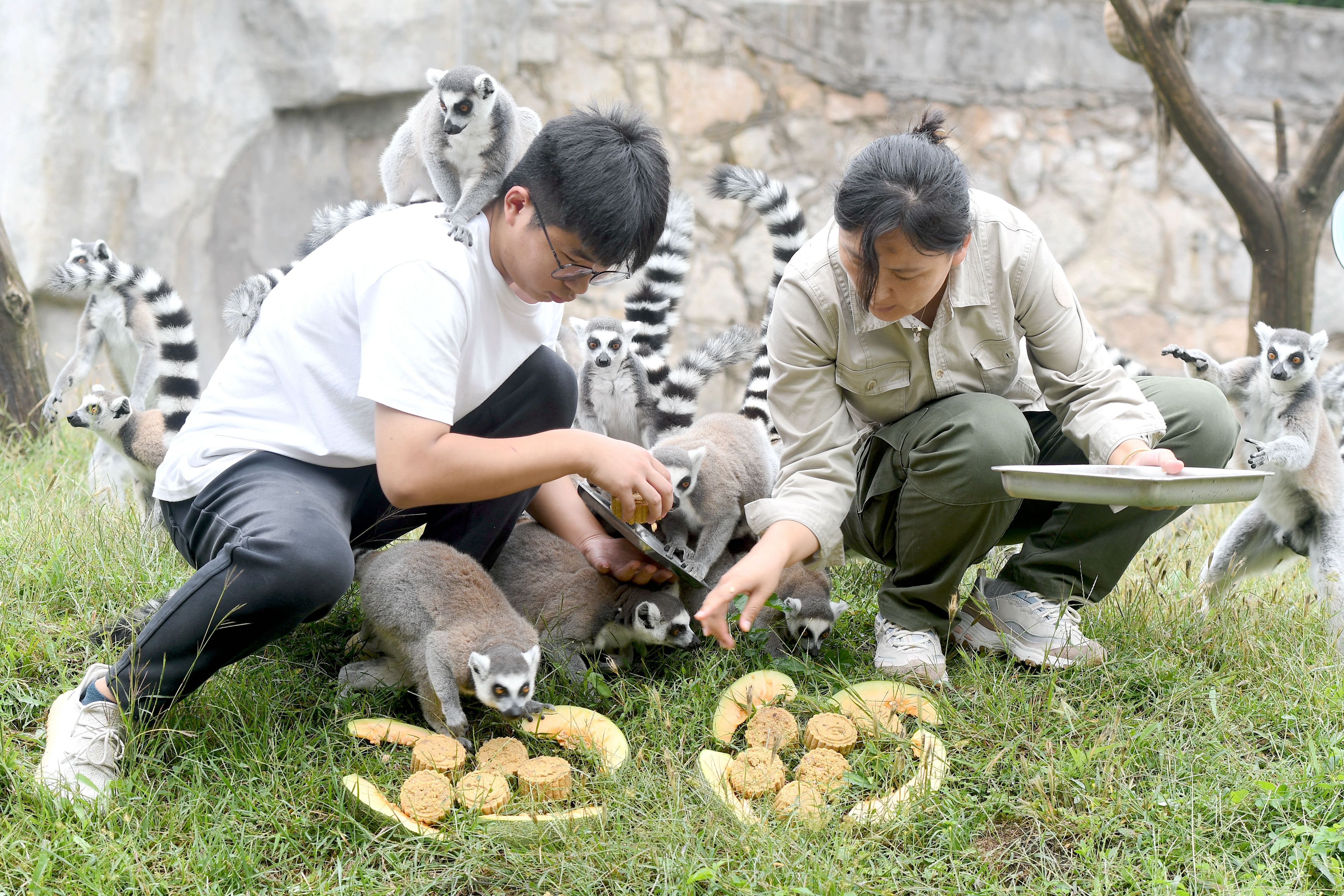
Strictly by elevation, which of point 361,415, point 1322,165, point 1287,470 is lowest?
point 1287,470

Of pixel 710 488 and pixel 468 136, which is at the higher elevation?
pixel 468 136

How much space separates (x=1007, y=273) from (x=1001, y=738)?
1.06 meters

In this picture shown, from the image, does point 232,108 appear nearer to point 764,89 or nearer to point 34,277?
point 34,277

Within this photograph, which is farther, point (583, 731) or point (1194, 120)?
point (1194, 120)

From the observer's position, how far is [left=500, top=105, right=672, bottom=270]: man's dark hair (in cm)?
210

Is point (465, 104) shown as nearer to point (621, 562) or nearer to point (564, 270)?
point (564, 270)

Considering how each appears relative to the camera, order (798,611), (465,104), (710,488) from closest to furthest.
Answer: (798,611) → (465,104) → (710,488)

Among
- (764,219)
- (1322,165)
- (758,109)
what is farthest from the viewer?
(758,109)

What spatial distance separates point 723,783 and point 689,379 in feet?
6.91

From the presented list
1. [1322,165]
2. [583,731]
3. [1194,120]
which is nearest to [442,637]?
[583,731]

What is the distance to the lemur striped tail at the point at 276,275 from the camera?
341 cm

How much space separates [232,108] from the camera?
268 inches

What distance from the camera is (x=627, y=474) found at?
85.2 inches

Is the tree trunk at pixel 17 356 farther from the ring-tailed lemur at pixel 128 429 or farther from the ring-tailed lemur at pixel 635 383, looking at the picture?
the ring-tailed lemur at pixel 635 383
